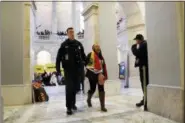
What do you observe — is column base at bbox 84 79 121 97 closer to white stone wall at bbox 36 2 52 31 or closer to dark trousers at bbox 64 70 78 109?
dark trousers at bbox 64 70 78 109

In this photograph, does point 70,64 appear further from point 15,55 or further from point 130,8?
point 130,8

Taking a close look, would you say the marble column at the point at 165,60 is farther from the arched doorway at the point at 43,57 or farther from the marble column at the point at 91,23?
the arched doorway at the point at 43,57

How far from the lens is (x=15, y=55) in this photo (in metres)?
5.87

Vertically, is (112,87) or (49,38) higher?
(49,38)

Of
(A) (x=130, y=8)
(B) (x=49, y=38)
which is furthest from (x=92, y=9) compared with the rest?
(B) (x=49, y=38)

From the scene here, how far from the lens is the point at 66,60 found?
427 cm

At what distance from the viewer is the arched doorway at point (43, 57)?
24406mm

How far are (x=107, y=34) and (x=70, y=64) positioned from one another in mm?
3356

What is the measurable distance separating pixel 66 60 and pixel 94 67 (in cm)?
61

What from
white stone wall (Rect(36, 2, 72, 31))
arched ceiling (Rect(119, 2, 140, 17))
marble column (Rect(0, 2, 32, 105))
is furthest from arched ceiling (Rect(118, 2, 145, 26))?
white stone wall (Rect(36, 2, 72, 31))

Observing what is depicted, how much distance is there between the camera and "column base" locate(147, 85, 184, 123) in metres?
3.22

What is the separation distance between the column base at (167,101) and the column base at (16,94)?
3161 mm

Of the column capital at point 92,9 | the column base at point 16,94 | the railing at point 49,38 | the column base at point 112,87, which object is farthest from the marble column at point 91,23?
the railing at point 49,38

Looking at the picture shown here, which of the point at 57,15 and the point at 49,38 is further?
the point at 57,15
